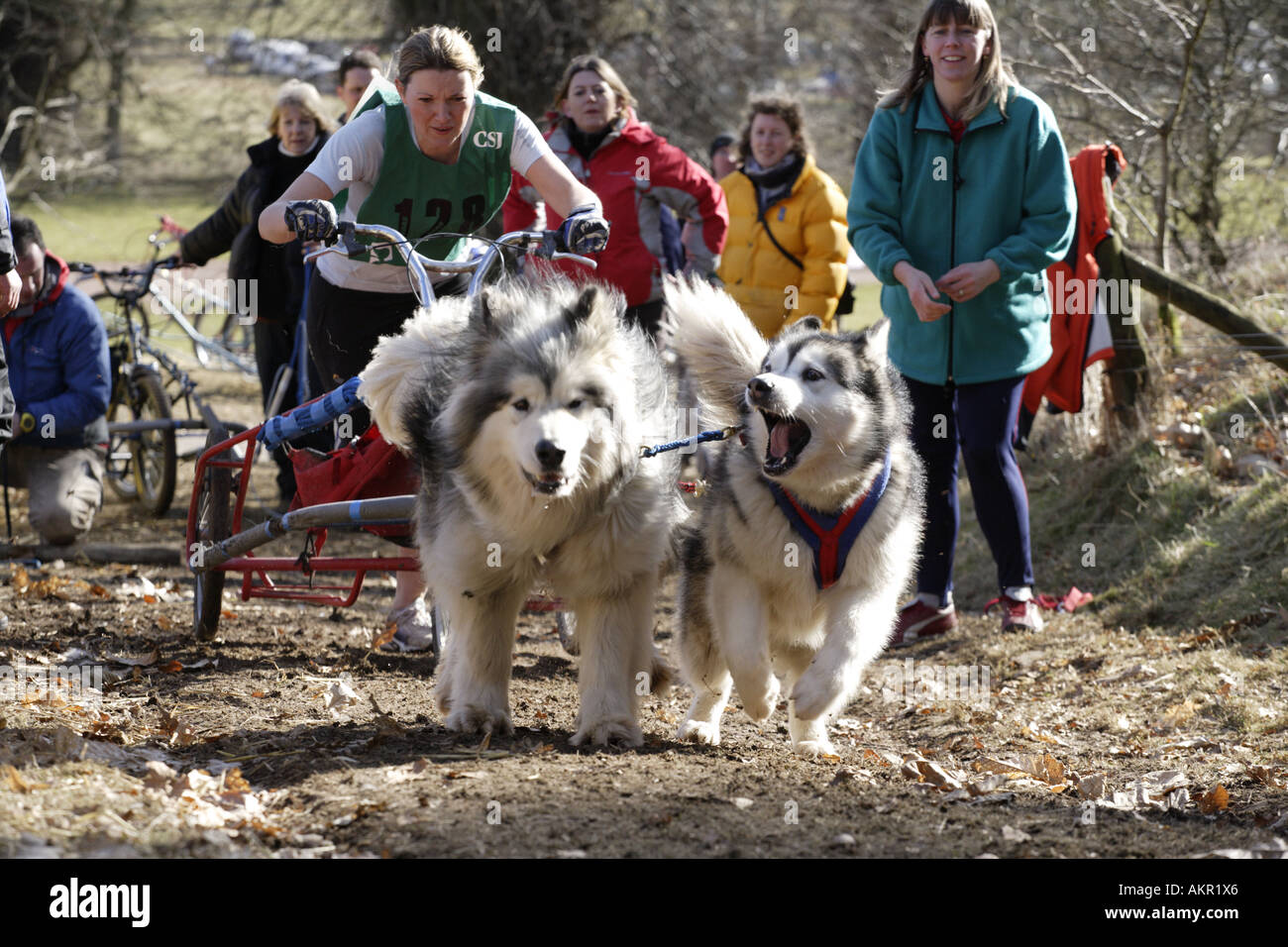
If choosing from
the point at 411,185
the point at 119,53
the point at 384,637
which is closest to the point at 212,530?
the point at 384,637

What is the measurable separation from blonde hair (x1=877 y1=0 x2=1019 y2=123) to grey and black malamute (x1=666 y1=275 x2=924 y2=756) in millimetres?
1704

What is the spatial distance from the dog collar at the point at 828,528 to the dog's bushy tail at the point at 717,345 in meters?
0.55

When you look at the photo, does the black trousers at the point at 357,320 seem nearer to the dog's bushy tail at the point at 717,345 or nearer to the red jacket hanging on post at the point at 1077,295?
the dog's bushy tail at the point at 717,345

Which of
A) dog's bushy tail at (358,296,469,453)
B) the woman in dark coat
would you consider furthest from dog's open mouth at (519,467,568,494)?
the woman in dark coat

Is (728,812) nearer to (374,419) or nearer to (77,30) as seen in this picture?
(374,419)

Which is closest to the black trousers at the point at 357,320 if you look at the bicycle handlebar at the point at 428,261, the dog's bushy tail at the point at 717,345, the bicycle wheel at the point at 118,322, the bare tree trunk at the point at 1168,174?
the bicycle handlebar at the point at 428,261

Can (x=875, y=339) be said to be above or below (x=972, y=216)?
below

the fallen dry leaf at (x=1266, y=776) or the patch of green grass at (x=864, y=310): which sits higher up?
the patch of green grass at (x=864, y=310)

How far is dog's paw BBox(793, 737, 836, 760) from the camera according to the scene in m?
4.45

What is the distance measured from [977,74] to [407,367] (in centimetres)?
285

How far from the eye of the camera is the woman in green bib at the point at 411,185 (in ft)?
15.5

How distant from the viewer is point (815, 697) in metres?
4.09

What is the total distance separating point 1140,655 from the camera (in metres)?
5.79

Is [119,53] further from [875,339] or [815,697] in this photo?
[815,697]
